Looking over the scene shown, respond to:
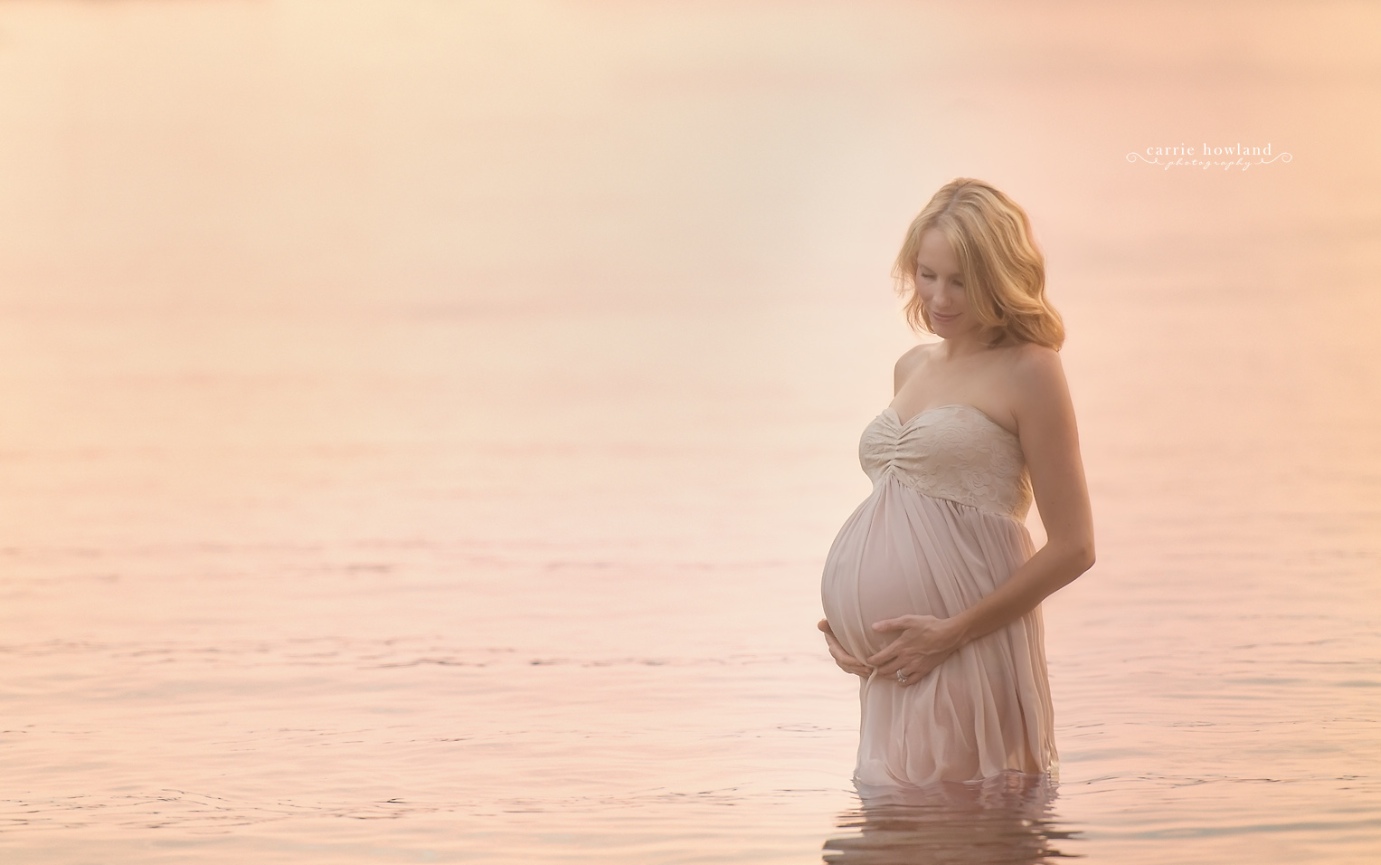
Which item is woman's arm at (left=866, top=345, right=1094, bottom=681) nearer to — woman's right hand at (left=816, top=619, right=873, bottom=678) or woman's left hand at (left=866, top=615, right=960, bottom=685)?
woman's left hand at (left=866, top=615, right=960, bottom=685)

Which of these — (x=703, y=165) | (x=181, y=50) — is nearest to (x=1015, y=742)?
(x=703, y=165)

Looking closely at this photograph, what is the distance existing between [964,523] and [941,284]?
51 cm

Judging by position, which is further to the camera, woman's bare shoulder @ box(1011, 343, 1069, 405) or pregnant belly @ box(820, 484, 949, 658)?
pregnant belly @ box(820, 484, 949, 658)

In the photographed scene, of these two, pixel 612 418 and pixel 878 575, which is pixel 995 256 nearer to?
pixel 878 575

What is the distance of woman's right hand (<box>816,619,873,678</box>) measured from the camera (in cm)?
379

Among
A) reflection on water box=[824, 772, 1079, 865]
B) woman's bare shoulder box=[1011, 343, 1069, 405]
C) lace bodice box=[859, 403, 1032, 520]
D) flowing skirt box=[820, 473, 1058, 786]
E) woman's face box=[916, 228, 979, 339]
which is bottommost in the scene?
reflection on water box=[824, 772, 1079, 865]

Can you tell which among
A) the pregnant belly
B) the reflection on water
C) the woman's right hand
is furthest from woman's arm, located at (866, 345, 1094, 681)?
the reflection on water

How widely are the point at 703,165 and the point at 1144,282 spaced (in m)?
8.77

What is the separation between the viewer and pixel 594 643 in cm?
762

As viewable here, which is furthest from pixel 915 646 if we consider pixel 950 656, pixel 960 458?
pixel 960 458

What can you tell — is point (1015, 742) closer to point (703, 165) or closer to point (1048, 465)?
point (1048, 465)

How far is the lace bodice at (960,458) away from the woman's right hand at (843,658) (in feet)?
1.30

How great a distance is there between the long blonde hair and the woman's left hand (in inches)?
24.6

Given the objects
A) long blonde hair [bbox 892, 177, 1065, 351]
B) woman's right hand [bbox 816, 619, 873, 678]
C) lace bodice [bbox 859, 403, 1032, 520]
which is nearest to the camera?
long blonde hair [bbox 892, 177, 1065, 351]
